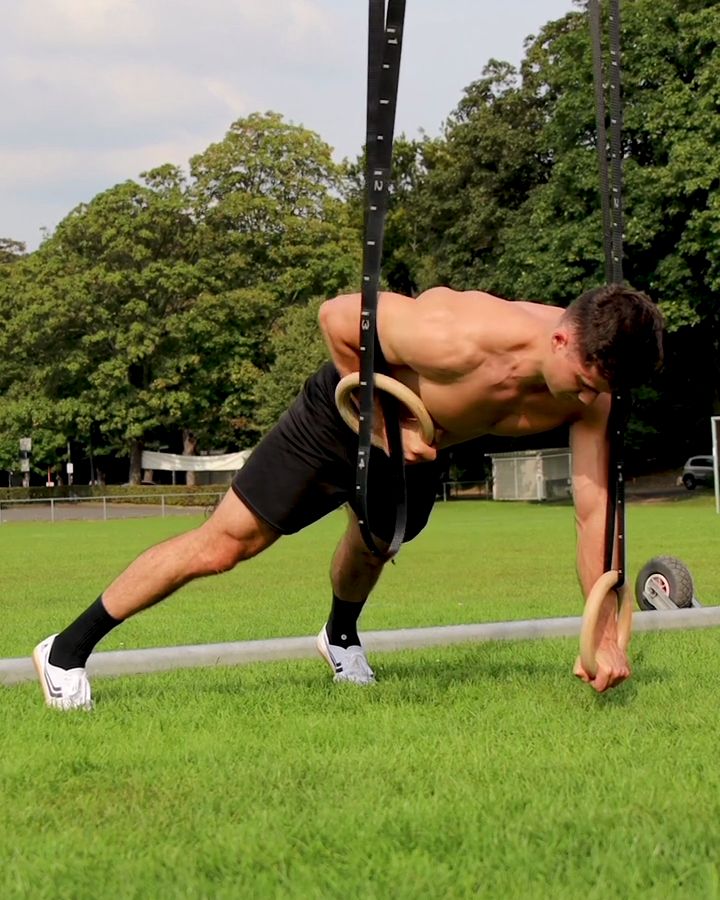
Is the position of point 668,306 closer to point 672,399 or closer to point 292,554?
point 672,399

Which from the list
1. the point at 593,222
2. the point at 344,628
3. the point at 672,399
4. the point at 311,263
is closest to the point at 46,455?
the point at 311,263

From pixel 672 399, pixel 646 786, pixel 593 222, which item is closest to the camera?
pixel 646 786

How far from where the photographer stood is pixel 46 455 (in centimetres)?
5950

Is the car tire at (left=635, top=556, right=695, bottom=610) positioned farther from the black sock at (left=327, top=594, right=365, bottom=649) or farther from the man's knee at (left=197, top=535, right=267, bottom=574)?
the man's knee at (left=197, top=535, right=267, bottom=574)

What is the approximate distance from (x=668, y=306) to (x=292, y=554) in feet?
59.8

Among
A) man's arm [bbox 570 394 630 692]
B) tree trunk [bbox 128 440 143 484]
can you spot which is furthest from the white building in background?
man's arm [bbox 570 394 630 692]

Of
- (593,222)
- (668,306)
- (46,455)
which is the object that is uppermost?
(593,222)

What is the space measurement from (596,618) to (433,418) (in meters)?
1.04

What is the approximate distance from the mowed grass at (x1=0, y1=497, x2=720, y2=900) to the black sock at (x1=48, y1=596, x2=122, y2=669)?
0.22 meters

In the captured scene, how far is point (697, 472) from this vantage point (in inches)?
1891

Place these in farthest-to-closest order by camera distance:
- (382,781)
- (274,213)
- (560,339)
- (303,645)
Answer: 1. (274,213)
2. (303,645)
3. (560,339)
4. (382,781)

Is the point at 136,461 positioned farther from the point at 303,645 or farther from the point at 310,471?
the point at 310,471

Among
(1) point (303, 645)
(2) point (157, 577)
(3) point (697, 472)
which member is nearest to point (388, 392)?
(2) point (157, 577)

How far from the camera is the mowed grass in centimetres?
285
